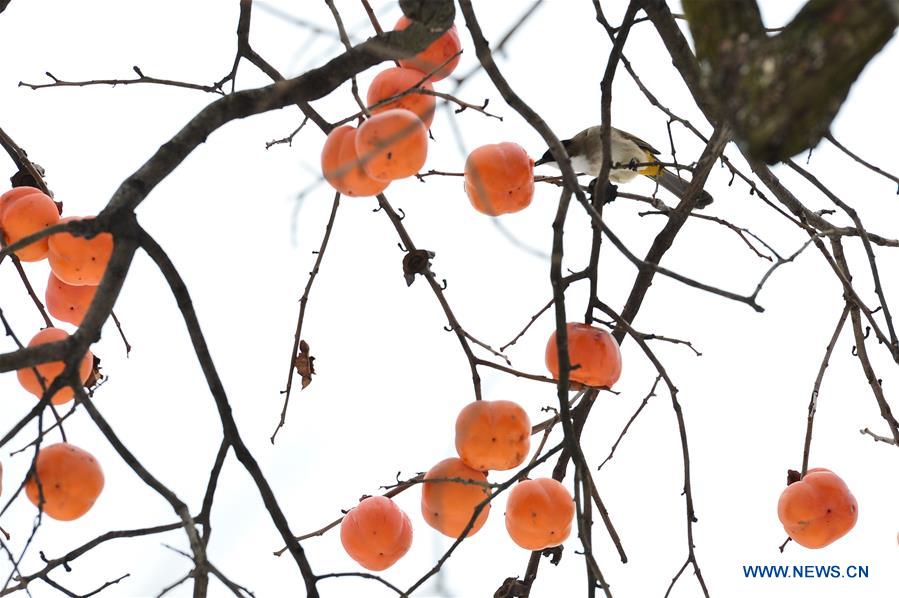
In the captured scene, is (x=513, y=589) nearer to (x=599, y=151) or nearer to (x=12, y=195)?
(x=12, y=195)

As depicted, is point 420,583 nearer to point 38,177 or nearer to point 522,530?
point 522,530

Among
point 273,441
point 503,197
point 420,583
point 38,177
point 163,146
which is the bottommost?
point 420,583

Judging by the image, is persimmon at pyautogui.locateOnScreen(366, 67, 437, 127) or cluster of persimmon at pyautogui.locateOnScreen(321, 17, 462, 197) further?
persimmon at pyautogui.locateOnScreen(366, 67, 437, 127)

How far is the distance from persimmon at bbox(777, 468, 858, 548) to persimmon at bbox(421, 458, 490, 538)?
72 centimetres

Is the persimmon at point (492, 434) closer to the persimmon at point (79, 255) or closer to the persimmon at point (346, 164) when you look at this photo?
the persimmon at point (346, 164)

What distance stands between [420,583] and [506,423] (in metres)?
0.44

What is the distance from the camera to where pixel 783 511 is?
207 centimetres

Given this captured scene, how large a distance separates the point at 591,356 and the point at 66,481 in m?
0.96

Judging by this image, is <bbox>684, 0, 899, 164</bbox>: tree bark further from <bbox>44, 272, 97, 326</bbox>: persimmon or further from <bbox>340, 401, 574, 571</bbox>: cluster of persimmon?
<bbox>44, 272, 97, 326</bbox>: persimmon

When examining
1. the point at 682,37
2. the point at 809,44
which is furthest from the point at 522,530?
the point at 809,44

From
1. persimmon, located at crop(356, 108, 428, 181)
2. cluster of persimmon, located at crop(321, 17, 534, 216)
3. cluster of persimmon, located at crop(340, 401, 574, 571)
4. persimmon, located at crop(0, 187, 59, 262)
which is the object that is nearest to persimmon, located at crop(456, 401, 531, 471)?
cluster of persimmon, located at crop(340, 401, 574, 571)

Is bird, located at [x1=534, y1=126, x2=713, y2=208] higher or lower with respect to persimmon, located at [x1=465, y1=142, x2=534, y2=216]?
higher

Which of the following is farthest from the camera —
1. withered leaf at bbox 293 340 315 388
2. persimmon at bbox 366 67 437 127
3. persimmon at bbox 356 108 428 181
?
withered leaf at bbox 293 340 315 388

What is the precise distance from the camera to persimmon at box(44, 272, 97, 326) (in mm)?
2010
